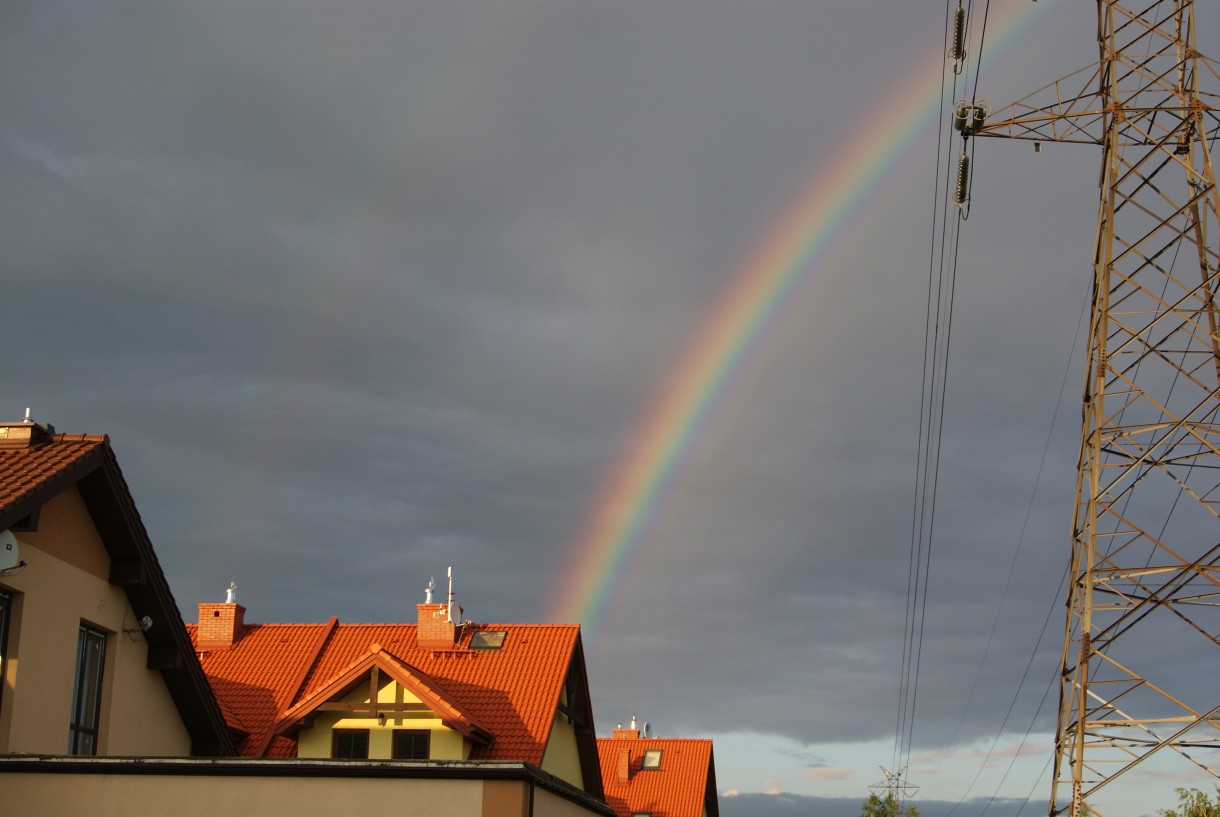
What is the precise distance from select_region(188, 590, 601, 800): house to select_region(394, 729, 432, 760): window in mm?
24

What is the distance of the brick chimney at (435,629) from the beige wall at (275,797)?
18.1 meters

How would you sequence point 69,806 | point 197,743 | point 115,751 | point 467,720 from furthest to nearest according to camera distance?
point 467,720 < point 197,743 < point 115,751 < point 69,806

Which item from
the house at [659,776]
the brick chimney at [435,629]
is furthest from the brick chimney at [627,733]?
the brick chimney at [435,629]

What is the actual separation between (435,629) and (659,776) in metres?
18.8

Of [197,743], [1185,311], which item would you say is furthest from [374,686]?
[1185,311]

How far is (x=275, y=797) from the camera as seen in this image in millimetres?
16312

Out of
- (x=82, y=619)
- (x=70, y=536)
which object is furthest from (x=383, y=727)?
(x=70, y=536)

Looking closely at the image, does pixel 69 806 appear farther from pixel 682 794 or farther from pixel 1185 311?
pixel 682 794

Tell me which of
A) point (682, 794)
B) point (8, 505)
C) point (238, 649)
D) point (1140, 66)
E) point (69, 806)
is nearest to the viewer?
point (69, 806)

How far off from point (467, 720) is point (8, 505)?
1335 centimetres

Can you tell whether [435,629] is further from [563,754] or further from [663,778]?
[663,778]

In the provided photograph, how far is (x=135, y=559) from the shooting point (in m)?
21.4

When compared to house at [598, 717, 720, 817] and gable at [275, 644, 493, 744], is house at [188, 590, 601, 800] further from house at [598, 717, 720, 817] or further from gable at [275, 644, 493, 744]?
house at [598, 717, 720, 817]

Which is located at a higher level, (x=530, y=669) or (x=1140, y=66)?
(x=1140, y=66)
